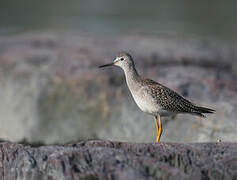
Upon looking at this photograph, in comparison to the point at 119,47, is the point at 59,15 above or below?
above

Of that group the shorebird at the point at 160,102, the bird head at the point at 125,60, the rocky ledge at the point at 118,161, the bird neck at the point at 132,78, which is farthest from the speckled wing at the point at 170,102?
the rocky ledge at the point at 118,161

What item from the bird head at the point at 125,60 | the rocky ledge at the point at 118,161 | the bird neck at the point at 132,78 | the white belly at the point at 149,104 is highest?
the bird head at the point at 125,60

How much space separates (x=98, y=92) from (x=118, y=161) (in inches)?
187

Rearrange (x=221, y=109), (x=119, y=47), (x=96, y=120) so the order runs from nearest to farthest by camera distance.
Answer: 1. (x=221, y=109)
2. (x=96, y=120)
3. (x=119, y=47)

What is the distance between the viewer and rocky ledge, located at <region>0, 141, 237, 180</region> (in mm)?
6180

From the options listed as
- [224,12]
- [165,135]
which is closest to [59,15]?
[224,12]

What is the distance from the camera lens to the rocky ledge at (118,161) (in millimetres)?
6180

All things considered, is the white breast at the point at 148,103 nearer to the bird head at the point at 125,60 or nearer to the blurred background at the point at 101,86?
the bird head at the point at 125,60

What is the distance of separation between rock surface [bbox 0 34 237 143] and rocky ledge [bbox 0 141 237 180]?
2.27m

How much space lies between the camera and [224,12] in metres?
25.7

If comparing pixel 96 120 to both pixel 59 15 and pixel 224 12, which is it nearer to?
pixel 59 15

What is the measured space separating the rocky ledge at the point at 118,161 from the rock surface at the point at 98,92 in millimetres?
2267

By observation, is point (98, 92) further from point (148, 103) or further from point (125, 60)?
point (148, 103)

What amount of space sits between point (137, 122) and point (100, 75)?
144 cm
